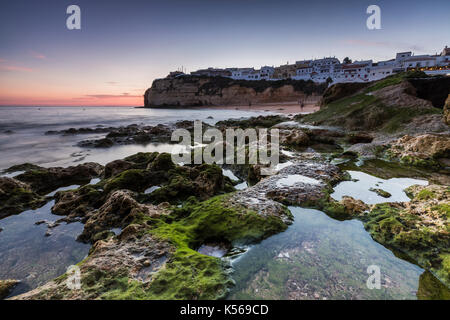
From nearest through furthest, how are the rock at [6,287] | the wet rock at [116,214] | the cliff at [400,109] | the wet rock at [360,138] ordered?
the rock at [6,287], the wet rock at [116,214], the cliff at [400,109], the wet rock at [360,138]

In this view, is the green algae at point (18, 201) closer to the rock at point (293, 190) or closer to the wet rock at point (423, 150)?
the rock at point (293, 190)

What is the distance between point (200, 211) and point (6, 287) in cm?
340

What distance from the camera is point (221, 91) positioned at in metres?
85.8

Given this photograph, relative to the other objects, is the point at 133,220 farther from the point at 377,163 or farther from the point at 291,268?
the point at 377,163

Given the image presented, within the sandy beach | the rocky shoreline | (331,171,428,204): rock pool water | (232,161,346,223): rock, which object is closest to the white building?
the sandy beach

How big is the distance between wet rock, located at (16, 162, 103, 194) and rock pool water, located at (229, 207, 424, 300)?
7572mm

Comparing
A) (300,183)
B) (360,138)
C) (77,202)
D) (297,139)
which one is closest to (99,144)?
(77,202)

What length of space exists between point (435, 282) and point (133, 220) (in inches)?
207

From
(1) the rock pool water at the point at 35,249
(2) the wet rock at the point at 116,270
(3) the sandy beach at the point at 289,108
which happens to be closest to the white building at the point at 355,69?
(3) the sandy beach at the point at 289,108

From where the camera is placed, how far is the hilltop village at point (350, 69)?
2289 inches

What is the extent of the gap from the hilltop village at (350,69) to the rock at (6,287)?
157ft

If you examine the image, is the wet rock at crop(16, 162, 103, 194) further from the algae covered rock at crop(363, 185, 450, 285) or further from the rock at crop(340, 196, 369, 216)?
the algae covered rock at crop(363, 185, 450, 285)
